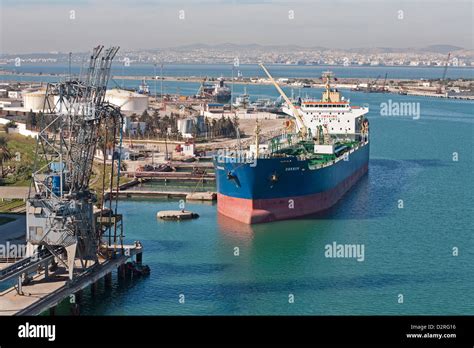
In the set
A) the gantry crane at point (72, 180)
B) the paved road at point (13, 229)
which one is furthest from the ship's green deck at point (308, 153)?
the gantry crane at point (72, 180)

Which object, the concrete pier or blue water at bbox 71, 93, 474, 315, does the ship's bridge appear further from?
the concrete pier

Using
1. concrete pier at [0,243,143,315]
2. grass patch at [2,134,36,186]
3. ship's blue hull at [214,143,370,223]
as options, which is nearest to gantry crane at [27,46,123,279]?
concrete pier at [0,243,143,315]

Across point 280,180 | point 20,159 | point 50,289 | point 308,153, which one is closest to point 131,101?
point 20,159

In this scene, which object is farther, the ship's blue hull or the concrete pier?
the ship's blue hull

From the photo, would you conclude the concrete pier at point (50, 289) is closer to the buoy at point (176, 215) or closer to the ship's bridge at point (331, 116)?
the buoy at point (176, 215)

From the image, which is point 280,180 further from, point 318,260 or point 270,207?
point 318,260
